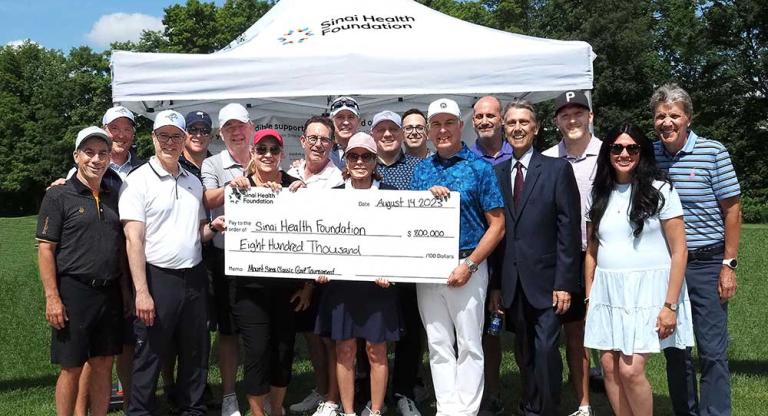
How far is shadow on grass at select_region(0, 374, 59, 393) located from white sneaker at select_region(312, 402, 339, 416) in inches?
110

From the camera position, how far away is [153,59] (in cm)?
511

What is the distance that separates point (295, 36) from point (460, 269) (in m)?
3.05

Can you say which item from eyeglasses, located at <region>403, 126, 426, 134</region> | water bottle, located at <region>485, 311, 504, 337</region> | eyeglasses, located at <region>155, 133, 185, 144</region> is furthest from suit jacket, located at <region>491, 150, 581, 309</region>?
eyeglasses, located at <region>155, 133, 185, 144</region>

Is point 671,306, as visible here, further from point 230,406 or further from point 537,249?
point 230,406

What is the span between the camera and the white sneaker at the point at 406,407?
438 centimetres

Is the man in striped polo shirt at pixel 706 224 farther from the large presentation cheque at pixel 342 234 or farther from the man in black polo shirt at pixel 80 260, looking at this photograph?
the man in black polo shirt at pixel 80 260

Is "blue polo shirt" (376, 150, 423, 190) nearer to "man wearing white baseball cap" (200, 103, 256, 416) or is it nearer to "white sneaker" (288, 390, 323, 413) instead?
"man wearing white baseball cap" (200, 103, 256, 416)

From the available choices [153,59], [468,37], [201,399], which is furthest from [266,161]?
[468,37]

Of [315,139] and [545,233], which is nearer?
[545,233]

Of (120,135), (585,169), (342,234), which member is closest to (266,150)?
(342,234)

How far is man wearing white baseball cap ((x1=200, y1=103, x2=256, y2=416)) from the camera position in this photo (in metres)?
4.22

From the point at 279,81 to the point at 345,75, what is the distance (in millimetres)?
548

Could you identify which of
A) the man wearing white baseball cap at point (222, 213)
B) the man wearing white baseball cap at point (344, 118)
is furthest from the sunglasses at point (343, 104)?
the man wearing white baseball cap at point (222, 213)

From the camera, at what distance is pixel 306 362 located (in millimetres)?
6020
